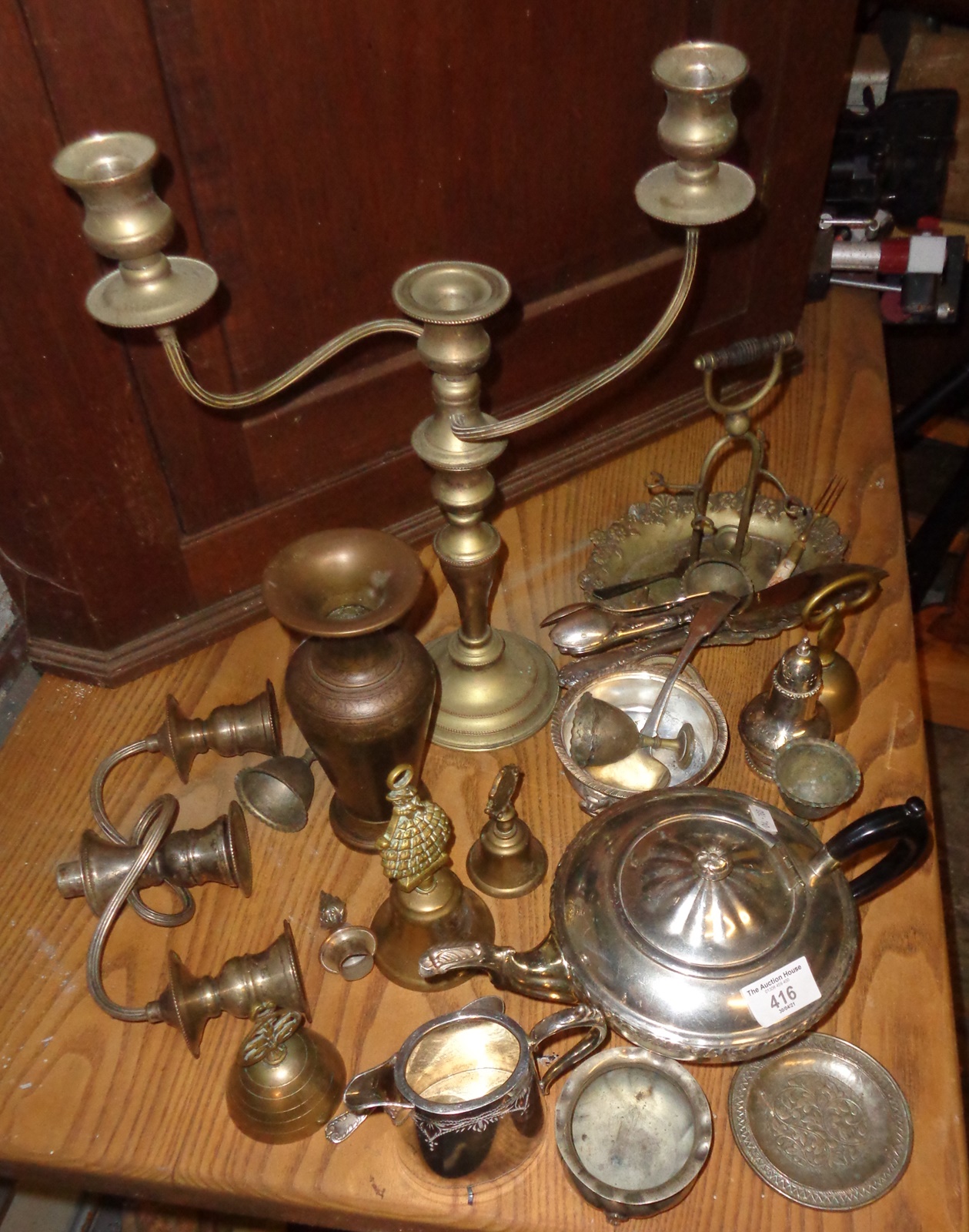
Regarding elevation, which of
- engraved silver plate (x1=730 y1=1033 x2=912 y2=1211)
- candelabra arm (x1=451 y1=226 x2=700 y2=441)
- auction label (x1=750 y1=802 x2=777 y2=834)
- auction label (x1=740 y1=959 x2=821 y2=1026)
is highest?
candelabra arm (x1=451 y1=226 x2=700 y2=441)

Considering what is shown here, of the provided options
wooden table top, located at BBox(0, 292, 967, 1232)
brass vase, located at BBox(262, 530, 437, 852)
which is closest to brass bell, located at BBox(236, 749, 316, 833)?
wooden table top, located at BBox(0, 292, 967, 1232)

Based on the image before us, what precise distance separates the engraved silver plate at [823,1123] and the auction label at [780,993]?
11cm

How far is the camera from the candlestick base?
3.26 feet

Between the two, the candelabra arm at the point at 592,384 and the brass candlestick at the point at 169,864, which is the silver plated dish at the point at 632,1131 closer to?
the brass candlestick at the point at 169,864

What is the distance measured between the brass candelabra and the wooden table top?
0.20ft

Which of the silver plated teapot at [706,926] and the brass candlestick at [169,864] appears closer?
the silver plated teapot at [706,926]

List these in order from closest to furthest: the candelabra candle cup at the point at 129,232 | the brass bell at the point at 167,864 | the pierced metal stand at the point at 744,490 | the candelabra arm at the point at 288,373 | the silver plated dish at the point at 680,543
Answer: the candelabra candle cup at the point at 129,232 → the candelabra arm at the point at 288,373 → the brass bell at the point at 167,864 → the pierced metal stand at the point at 744,490 → the silver plated dish at the point at 680,543

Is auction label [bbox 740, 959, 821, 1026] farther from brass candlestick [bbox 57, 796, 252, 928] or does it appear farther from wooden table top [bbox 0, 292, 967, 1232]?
brass candlestick [bbox 57, 796, 252, 928]

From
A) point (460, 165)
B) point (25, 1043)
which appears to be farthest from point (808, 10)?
point (25, 1043)

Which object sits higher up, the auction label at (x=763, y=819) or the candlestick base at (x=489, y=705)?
the auction label at (x=763, y=819)

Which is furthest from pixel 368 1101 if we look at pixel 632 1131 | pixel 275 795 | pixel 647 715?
pixel 647 715

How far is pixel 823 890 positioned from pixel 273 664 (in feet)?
1.82

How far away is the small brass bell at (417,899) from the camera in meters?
0.75

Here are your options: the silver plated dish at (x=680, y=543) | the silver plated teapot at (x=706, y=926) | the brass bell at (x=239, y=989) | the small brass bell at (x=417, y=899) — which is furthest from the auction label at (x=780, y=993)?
the silver plated dish at (x=680, y=543)
